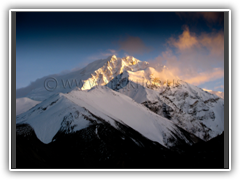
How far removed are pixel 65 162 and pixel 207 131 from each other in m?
156

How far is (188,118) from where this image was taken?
16475 centimetres

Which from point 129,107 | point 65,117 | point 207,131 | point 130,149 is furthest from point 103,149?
point 207,131

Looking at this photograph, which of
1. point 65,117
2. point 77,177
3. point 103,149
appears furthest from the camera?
point 65,117

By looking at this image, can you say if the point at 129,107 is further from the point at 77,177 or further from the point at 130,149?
the point at 77,177
